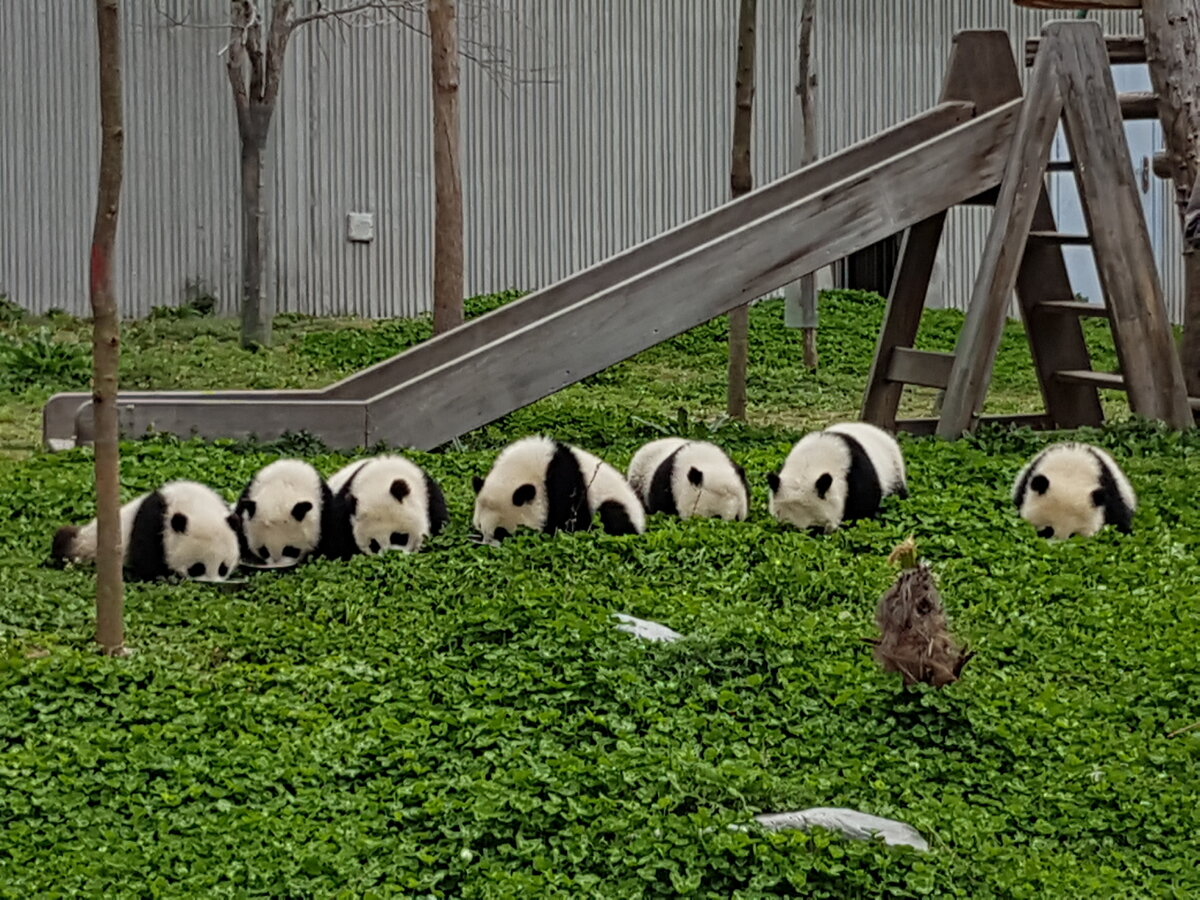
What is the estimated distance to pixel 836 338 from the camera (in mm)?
18781

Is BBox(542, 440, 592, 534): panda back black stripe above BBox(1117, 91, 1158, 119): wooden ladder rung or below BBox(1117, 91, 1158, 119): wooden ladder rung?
below

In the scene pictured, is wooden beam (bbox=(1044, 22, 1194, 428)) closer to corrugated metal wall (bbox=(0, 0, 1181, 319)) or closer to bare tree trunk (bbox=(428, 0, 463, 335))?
bare tree trunk (bbox=(428, 0, 463, 335))

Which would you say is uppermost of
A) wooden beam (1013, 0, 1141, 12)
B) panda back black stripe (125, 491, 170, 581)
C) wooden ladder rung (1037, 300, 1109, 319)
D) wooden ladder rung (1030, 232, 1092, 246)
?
wooden beam (1013, 0, 1141, 12)

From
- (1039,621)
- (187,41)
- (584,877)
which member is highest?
(187,41)

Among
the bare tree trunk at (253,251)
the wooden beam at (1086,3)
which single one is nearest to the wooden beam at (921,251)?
the wooden beam at (1086,3)

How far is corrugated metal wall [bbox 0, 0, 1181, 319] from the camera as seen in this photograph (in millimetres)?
18000

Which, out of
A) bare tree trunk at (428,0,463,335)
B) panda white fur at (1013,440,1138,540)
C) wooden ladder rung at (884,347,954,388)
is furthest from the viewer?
bare tree trunk at (428,0,463,335)

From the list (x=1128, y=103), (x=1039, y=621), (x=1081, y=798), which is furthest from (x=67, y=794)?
(x=1128, y=103)

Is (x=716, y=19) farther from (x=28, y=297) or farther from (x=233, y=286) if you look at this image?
(x=28, y=297)

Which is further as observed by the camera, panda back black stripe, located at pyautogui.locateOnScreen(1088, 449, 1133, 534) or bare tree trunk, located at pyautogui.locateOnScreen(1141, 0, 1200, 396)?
bare tree trunk, located at pyautogui.locateOnScreen(1141, 0, 1200, 396)

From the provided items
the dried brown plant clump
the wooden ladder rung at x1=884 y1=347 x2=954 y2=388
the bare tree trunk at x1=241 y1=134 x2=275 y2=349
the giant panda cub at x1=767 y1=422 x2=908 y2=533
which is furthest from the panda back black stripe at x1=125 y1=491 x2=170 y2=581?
the bare tree trunk at x1=241 y1=134 x2=275 y2=349

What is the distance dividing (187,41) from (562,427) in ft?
29.0

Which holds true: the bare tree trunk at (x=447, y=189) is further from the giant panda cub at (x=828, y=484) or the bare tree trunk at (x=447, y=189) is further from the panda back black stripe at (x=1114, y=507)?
the panda back black stripe at (x=1114, y=507)

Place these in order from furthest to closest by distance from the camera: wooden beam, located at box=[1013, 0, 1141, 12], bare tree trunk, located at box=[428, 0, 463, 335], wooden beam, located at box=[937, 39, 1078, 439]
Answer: bare tree trunk, located at box=[428, 0, 463, 335]
wooden beam, located at box=[1013, 0, 1141, 12]
wooden beam, located at box=[937, 39, 1078, 439]
